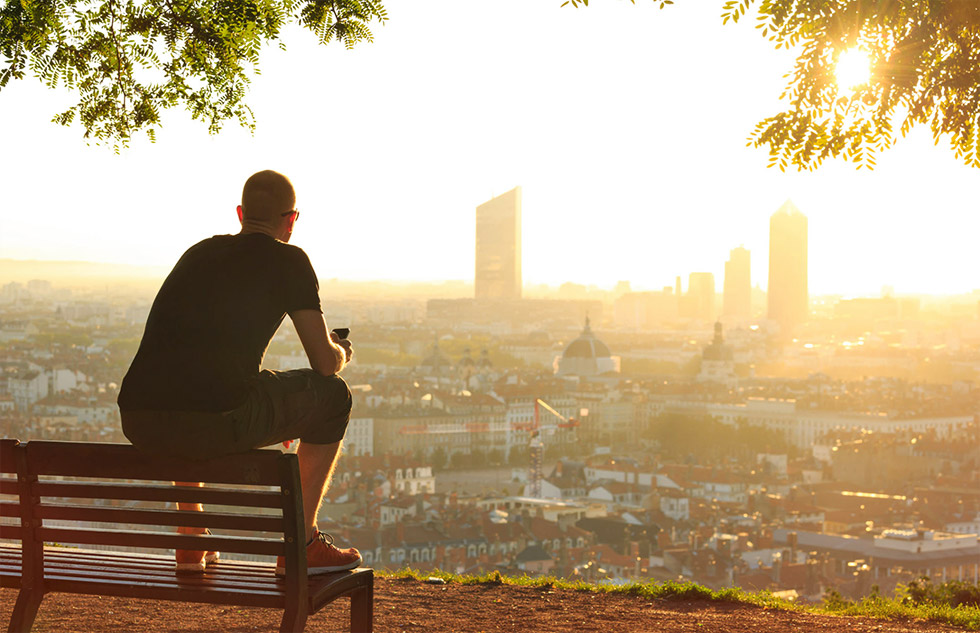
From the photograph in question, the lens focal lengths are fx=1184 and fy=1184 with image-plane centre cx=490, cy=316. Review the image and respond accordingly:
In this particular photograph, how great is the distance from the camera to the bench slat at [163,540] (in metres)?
1.79

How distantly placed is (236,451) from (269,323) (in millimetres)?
210

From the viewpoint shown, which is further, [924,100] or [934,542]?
[934,542]

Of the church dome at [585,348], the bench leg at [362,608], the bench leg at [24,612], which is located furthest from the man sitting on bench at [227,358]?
the church dome at [585,348]

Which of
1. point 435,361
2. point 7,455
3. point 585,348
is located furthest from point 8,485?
point 585,348

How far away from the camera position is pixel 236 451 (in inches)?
71.2

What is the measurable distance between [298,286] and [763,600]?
2.32 metres

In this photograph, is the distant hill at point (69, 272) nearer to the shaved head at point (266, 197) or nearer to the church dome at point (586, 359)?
the church dome at point (586, 359)

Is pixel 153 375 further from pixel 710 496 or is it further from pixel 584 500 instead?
pixel 710 496

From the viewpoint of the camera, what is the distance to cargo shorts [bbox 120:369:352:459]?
71.4 inches

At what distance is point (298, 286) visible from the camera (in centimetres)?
186

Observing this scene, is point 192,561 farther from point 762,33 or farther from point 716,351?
point 716,351

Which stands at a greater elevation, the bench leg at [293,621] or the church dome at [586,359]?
the bench leg at [293,621]

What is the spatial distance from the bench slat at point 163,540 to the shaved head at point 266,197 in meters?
0.52

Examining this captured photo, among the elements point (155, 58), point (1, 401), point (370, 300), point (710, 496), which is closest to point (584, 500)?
point (710, 496)
